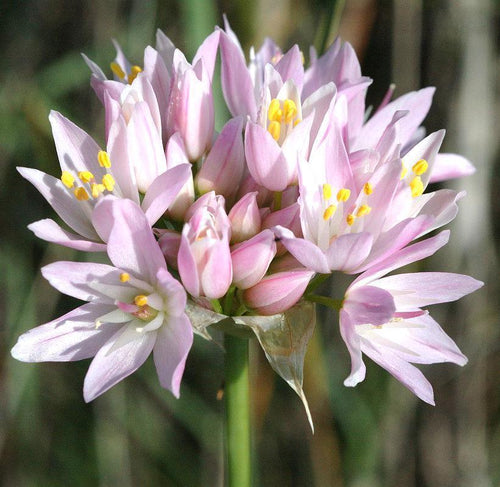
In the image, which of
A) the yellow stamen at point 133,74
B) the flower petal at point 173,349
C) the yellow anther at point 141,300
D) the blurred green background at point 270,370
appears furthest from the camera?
the blurred green background at point 270,370

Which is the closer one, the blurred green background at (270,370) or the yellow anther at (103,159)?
the yellow anther at (103,159)

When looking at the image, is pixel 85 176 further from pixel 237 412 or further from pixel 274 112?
pixel 237 412

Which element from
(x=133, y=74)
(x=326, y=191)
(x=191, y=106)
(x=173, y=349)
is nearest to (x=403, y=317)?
(x=326, y=191)

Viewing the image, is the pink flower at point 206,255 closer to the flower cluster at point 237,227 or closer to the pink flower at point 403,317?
the flower cluster at point 237,227

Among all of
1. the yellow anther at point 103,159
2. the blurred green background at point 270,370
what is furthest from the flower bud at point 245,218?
the blurred green background at point 270,370

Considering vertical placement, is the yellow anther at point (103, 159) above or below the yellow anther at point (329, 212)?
above

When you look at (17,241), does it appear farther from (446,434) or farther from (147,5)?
(446,434)
